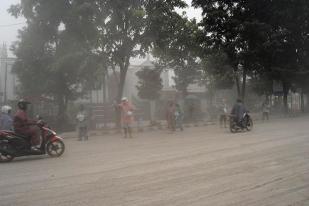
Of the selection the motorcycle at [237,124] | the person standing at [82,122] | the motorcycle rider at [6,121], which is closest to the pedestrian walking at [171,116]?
the motorcycle at [237,124]

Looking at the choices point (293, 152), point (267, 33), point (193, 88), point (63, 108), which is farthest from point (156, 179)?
point (193, 88)

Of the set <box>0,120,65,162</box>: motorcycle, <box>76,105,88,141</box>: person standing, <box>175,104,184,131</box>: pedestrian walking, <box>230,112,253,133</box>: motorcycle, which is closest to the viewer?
<box>0,120,65,162</box>: motorcycle

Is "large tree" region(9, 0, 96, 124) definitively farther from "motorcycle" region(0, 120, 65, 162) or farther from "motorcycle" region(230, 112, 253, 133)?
"motorcycle" region(0, 120, 65, 162)

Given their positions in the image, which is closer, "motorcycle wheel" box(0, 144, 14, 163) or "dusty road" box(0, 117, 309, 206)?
"dusty road" box(0, 117, 309, 206)

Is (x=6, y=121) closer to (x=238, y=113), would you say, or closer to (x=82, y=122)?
(x=82, y=122)

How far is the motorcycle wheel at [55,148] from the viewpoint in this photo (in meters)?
14.1

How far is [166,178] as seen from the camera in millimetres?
9523

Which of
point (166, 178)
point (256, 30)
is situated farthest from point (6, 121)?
point (256, 30)

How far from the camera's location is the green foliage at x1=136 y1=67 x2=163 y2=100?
52.2 metres

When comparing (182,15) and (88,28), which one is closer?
(88,28)

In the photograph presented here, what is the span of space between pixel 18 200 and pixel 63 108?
22630 millimetres

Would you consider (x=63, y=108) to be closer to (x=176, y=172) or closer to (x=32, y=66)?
(x=32, y=66)

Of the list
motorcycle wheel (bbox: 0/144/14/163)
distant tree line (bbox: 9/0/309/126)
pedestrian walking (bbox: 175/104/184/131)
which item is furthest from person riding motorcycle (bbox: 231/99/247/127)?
motorcycle wheel (bbox: 0/144/14/163)

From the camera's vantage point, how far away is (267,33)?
1427 inches
